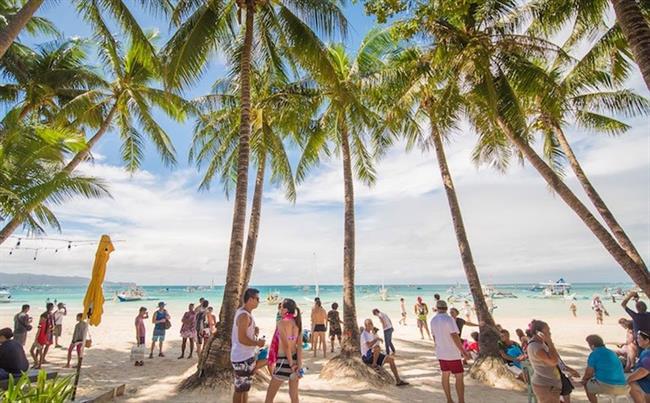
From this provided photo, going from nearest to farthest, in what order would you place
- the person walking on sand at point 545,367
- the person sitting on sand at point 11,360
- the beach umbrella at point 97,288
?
the person walking on sand at point 545,367 < the person sitting on sand at point 11,360 < the beach umbrella at point 97,288

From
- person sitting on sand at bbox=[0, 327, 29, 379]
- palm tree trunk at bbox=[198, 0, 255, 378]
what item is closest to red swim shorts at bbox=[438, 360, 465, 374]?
palm tree trunk at bbox=[198, 0, 255, 378]

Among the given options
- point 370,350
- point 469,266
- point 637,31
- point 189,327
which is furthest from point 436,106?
point 189,327

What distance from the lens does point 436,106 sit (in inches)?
445

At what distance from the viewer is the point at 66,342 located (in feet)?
55.0

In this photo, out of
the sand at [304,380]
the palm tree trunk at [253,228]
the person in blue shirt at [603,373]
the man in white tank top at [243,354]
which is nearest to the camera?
the man in white tank top at [243,354]

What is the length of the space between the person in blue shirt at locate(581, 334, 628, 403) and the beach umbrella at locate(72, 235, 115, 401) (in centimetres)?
838

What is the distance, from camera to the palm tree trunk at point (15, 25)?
630cm

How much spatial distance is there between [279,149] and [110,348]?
10.7 m

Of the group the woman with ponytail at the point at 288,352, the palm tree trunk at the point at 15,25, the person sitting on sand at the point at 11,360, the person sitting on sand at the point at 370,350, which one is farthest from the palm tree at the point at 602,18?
the person sitting on sand at the point at 11,360

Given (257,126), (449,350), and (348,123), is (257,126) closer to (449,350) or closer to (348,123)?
(348,123)

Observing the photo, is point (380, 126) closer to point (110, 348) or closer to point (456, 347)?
point (456, 347)

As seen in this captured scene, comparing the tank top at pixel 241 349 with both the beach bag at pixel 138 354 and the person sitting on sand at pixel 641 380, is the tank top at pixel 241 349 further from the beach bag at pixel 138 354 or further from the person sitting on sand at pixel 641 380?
the beach bag at pixel 138 354

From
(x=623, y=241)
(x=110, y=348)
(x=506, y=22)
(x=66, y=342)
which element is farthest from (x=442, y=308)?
(x=66, y=342)

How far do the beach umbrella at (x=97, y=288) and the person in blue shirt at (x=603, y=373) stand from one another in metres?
8.38
